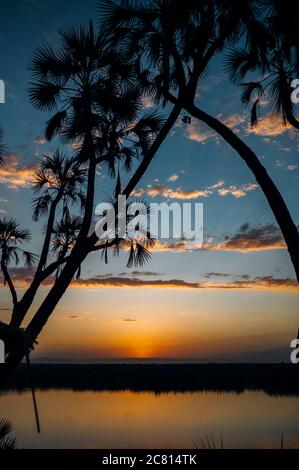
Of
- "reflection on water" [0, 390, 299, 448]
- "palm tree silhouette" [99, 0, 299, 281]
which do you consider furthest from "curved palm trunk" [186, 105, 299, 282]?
"reflection on water" [0, 390, 299, 448]

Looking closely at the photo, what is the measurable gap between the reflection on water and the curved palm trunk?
42.0ft

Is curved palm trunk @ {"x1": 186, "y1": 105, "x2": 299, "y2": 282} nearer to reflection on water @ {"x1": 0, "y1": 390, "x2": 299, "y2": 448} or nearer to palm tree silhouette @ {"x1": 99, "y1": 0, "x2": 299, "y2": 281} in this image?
palm tree silhouette @ {"x1": 99, "y1": 0, "x2": 299, "y2": 281}

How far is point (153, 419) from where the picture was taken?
26.7m

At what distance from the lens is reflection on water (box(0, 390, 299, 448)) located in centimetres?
2098

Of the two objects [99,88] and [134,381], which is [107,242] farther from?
[134,381]

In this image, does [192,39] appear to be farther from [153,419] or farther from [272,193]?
[153,419]

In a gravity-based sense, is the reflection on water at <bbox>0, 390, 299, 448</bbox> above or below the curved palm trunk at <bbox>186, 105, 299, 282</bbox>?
below

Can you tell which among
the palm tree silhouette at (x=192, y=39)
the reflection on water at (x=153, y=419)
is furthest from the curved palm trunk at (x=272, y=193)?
the reflection on water at (x=153, y=419)

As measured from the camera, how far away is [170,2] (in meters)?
9.30

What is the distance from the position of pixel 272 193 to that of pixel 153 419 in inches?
818

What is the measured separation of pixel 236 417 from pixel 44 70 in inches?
830

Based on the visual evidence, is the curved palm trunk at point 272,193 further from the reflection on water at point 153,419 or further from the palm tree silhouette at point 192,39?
the reflection on water at point 153,419

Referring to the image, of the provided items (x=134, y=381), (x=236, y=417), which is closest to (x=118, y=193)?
(x=236, y=417)

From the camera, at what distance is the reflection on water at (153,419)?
68.8ft
